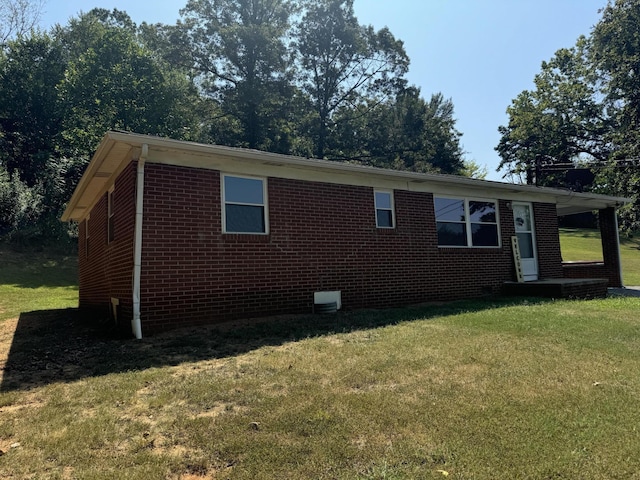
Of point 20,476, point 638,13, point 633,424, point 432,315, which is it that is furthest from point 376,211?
point 638,13

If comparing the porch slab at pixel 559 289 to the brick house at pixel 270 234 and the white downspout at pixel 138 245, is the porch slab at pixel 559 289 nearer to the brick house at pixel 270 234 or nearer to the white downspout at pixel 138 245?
the brick house at pixel 270 234

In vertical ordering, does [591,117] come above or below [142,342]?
above

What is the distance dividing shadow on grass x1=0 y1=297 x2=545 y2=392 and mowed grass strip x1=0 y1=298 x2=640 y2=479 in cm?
28

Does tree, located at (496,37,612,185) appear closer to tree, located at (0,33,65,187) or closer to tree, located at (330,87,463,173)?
A: tree, located at (330,87,463,173)

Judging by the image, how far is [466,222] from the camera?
456 inches

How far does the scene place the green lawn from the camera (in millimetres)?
2850

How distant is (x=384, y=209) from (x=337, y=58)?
27.9 meters

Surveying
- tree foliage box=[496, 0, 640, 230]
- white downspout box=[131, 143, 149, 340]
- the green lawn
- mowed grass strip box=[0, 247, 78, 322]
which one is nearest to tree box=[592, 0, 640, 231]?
tree foliage box=[496, 0, 640, 230]

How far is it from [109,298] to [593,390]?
853cm

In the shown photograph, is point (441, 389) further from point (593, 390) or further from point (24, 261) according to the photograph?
point (24, 261)

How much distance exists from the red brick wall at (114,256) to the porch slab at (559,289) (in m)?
9.31

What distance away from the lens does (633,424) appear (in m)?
3.35

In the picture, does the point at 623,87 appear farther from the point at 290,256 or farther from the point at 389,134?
the point at 290,256

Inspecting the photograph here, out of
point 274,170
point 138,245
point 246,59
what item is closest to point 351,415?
point 138,245
